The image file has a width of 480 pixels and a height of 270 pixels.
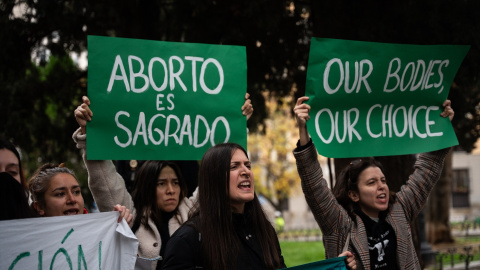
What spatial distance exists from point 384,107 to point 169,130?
5.08ft

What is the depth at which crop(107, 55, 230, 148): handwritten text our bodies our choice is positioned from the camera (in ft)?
13.6

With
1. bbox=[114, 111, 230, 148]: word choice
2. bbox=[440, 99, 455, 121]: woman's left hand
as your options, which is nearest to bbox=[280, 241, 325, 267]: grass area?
bbox=[440, 99, 455, 121]: woman's left hand

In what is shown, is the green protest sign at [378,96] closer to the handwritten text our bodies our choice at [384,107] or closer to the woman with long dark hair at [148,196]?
the handwritten text our bodies our choice at [384,107]

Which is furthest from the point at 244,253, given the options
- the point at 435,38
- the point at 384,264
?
the point at 435,38

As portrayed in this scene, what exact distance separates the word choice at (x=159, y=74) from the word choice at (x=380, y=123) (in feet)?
2.61

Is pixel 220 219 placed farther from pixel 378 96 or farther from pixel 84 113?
pixel 378 96

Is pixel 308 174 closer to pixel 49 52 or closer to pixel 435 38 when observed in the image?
pixel 435 38

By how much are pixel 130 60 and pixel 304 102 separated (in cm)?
118

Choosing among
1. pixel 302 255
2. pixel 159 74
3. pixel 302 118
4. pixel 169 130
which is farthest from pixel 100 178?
pixel 302 255

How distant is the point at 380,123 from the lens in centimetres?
451

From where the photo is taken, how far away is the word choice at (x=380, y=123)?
430cm

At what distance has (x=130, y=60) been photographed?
13.6 ft

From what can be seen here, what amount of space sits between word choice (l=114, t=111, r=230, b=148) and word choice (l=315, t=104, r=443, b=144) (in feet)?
2.27

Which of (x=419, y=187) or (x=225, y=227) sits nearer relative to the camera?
(x=225, y=227)
